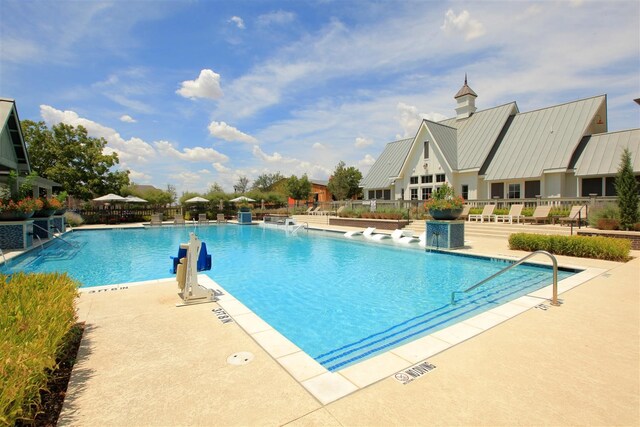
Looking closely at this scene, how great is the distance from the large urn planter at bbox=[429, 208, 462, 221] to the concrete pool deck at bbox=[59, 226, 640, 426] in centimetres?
778

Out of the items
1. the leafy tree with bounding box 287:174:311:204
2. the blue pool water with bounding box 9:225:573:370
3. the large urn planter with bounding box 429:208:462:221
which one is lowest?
the blue pool water with bounding box 9:225:573:370

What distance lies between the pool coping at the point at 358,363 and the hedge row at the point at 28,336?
2.02m

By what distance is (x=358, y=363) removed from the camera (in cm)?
351

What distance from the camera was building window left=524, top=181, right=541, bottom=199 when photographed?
2095 centimetres

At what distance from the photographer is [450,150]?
2600cm

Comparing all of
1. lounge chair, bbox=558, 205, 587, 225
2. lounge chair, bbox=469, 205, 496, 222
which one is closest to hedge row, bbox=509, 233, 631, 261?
lounge chair, bbox=558, 205, 587, 225

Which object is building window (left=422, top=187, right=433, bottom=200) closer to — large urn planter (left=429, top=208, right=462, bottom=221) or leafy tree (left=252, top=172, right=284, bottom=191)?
large urn planter (left=429, top=208, right=462, bottom=221)

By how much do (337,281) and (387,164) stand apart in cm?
2505

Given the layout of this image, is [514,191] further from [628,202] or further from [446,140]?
[628,202]

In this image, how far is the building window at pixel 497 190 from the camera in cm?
2270

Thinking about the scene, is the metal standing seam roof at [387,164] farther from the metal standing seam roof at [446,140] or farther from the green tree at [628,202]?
the green tree at [628,202]

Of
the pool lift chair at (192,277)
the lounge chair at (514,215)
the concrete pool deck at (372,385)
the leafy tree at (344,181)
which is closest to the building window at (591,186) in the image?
the lounge chair at (514,215)

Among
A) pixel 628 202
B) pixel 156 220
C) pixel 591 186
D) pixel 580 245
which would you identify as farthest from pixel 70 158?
pixel 591 186

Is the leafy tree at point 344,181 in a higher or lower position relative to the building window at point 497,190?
higher
